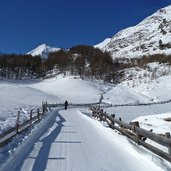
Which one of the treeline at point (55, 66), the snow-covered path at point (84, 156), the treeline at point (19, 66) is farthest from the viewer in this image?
the treeline at point (19, 66)

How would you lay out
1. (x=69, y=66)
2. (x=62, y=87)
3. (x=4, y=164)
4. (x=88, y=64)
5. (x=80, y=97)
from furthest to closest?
(x=88, y=64) < (x=69, y=66) < (x=62, y=87) < (x=80, y=97) < (x=4, y=164)

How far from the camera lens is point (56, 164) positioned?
30.4 feet

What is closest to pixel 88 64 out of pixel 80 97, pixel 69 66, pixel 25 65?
pixel 69 66

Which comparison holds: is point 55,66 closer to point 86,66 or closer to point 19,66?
point 86,66

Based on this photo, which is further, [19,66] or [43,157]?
[19,66]

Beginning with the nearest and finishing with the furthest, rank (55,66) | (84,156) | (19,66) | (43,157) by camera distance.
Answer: (43,157) < (84,156) < (19,66) < (55,66)

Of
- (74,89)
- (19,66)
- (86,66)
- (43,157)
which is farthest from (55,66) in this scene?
(43,157)

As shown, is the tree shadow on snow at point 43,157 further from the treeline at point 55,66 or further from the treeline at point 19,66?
the treeline at point 19,66

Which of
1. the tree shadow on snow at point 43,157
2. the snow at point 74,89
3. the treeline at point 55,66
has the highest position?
the treeline at point 55,66

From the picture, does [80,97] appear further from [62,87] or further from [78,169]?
[78,169]

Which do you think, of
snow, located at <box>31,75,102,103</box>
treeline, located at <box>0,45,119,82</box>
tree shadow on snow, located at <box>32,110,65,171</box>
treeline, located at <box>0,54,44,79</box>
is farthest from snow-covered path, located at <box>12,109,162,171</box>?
treeline, located at <box>0,54,44,79</box>

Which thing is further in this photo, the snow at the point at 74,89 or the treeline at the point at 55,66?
the treeline at the point at 55,66

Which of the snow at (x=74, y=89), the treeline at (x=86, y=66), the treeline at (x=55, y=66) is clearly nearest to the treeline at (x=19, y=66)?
the treeline at (x=55, y=66)

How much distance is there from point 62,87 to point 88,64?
5638 centimetres
